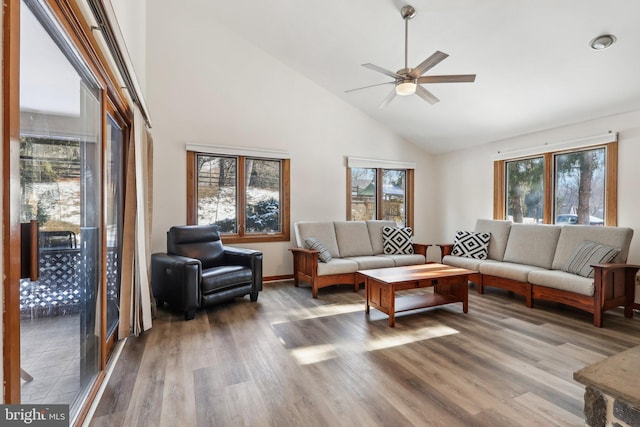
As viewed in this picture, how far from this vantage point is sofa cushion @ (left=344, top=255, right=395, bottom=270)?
4.38 meters

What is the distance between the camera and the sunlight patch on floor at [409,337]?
259 centimetres

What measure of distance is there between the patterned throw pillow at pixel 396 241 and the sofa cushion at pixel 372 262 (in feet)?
1.48

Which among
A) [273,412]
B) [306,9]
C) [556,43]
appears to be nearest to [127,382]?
[273,412]

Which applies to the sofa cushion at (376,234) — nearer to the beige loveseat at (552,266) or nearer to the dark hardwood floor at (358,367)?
the beige loveseat at (552,266)

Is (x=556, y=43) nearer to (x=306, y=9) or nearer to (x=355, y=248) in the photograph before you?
(x=306, y=9)

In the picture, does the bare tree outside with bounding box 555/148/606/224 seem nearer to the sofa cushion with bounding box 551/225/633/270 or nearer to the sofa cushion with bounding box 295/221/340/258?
the sofa cushion with bounding box 551/225/633/270

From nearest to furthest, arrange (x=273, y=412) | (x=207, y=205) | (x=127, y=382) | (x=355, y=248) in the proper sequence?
1. (x=273, y=412)
2. (x=127, y=382)
3. (x=207, y=205)
4. (x=355, y=248)

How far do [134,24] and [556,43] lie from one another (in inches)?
159

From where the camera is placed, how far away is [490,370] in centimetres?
217

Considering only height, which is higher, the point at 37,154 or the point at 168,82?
the point at 168,82

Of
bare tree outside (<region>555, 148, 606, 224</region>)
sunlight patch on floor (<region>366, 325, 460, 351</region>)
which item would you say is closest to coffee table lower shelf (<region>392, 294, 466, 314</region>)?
sunlight patch on floor (<region>366, 325, 460, 351</region>)

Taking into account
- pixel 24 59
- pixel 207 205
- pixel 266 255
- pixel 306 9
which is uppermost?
pixel 306 9

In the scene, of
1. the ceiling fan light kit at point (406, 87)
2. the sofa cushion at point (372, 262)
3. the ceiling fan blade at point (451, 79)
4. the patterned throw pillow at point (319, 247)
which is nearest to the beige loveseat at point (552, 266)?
the sofa cushion at point (372, 262)

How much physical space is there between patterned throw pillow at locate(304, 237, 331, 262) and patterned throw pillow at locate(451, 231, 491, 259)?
207cm
